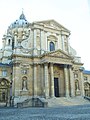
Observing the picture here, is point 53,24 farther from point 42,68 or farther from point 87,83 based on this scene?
point 87,83

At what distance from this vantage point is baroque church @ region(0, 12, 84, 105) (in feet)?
101

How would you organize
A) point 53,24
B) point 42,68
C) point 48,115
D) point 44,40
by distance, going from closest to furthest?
point 48,115 → point 42,68 → point 44,40 → point 53,24

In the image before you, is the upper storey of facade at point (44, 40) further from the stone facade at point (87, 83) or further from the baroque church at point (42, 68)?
the stone facade at point (87, 83)

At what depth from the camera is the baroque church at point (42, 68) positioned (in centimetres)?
3092

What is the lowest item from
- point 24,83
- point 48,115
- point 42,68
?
point 48,115

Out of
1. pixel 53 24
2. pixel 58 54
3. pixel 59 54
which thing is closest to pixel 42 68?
pixel 58 54

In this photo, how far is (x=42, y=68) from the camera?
1278 inches

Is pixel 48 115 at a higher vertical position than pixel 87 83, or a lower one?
lower

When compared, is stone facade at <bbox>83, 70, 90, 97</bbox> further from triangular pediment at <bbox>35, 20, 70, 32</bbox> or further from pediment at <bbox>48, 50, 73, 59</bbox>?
triangular pediment at <bbox>35, 20, 70, 32</bbox>

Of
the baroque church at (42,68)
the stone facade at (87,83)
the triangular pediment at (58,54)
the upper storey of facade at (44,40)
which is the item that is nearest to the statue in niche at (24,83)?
the baroque church at (42,68)

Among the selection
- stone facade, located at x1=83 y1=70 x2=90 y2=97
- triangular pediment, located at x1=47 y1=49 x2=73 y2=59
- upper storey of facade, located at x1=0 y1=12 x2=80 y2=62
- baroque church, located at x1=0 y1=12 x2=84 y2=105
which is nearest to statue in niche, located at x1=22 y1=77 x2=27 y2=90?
baroque church, located at x1=0 y1=12 x2=84 y2=105

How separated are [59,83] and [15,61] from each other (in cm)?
1057

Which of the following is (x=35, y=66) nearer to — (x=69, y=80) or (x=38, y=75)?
(x=38, y=75)

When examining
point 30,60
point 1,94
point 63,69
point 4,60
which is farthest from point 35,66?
point 4,60
